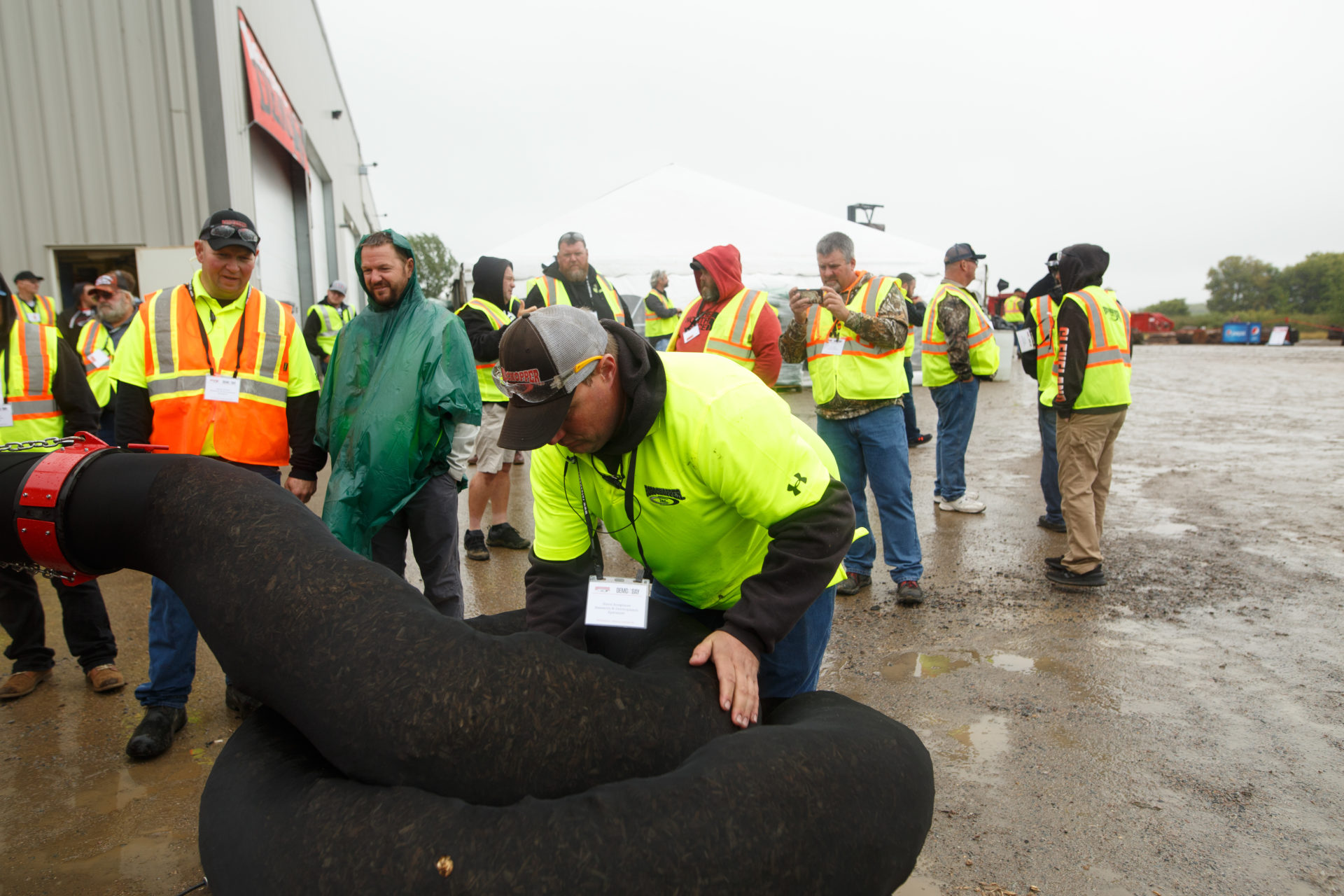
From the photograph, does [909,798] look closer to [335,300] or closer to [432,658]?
[432,658]

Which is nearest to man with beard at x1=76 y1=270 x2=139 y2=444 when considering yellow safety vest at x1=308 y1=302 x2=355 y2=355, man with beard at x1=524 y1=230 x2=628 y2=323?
yellow safety vest at x1=308 y1=302 x2=355 y2=355

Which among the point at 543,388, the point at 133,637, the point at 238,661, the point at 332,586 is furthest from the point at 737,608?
the point at 133,637

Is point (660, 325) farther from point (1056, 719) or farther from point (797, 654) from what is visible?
point (797, 654)

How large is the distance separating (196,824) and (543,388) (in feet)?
6.57

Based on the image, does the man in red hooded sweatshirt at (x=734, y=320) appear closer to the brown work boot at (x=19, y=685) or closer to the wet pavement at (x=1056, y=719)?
the wet pavement at (x=1056, y=719)

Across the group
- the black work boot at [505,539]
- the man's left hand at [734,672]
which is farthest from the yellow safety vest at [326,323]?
the man's left hand at [734,672]

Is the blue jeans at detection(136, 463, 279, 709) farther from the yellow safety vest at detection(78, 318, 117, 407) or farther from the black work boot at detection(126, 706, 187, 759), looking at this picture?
the yellow safety vest at detection(78, 318, 117, 407)

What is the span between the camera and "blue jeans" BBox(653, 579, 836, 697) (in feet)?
6.71

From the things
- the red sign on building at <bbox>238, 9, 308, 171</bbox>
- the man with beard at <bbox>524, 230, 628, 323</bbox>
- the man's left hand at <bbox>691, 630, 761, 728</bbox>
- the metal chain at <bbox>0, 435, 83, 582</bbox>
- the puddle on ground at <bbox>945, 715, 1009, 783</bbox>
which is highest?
the red sign on building at <bbox>238, 9, 308, 171</bbox>

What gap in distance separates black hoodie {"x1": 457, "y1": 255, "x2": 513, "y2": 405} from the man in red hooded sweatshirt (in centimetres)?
149

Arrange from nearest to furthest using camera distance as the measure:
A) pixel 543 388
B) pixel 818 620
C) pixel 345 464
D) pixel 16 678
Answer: pixel 543 388
pixel 818 620
pixel 345 464
pixel 16 678

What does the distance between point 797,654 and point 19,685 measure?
3529 mm

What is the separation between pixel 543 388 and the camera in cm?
176

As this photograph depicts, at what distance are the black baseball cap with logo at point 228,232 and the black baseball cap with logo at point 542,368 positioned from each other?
6.36 ft
